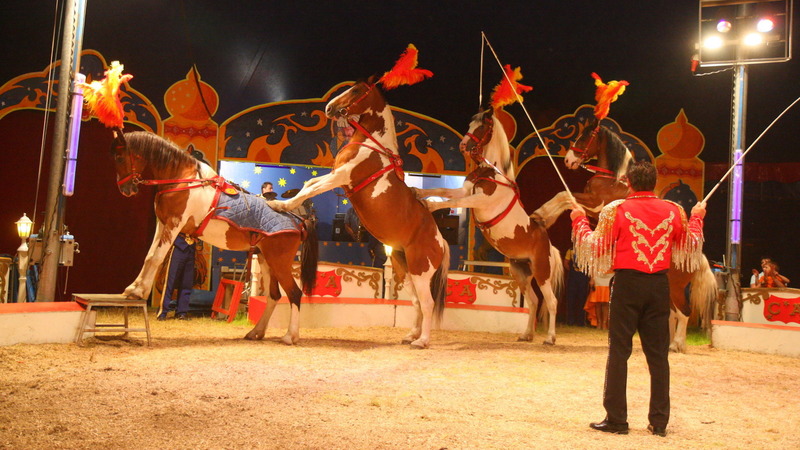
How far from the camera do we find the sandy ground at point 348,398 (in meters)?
2.96

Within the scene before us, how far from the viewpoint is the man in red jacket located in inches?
134

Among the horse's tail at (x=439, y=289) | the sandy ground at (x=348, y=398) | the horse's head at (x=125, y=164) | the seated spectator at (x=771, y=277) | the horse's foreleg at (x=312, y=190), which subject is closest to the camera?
the sandy ground at (x=348, y=398)

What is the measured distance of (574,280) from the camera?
451 inches

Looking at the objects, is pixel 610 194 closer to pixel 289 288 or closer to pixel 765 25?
pixel 765 25

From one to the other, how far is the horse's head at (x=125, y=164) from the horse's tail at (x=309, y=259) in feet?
5.75

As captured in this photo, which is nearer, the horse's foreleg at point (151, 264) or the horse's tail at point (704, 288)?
the horse's foreleg at point (151, 264)

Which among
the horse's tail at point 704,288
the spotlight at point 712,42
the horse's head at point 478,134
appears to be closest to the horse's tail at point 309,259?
the horse's head at point 478,134

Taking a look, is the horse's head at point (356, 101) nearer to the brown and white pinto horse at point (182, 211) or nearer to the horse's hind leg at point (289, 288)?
the brown and white pinto horse at point (182, 211)

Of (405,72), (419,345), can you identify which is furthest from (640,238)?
(405,72)

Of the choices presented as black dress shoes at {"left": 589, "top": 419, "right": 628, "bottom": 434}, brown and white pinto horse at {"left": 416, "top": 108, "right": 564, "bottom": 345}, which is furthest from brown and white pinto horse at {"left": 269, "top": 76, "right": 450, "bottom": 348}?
black dress shoes at {"left": 589, "top": 419, "right": 628, "bottom": 434}

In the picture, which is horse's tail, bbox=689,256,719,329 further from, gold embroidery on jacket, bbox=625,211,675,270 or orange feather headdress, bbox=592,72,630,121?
gold embroidery on jacket, bbox=625,211,675,270

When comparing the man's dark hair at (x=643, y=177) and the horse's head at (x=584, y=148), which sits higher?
the horse's head at (x=584, y=148)

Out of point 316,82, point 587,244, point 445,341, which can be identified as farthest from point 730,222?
point 316,82

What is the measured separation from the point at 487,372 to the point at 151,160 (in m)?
3.66
